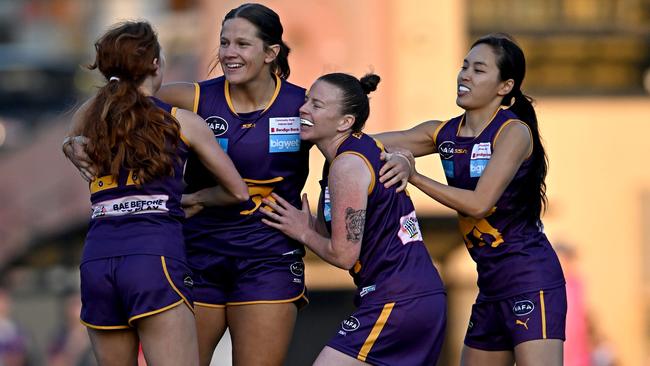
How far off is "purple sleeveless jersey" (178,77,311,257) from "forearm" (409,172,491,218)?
0.57 meters

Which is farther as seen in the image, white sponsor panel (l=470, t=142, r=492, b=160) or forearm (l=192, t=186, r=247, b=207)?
white sponsor panel (l=470, t=142, r=492, b=160)

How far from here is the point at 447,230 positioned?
553 inches

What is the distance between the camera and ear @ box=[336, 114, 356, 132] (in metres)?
5.83

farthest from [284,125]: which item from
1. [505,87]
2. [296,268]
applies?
[505,87]

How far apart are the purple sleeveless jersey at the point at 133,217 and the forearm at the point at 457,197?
109 centimetres

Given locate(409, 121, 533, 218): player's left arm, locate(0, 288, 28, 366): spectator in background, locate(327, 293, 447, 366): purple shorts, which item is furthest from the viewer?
locate(0, 288, 28, 366): spectator in background

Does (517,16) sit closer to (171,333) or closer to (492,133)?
(492,133)

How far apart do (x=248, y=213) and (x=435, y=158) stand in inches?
367

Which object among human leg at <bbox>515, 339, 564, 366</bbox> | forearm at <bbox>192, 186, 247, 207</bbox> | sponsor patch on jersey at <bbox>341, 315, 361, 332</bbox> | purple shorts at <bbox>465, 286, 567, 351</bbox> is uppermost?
forearm at <bbox>192, 186, 247, 207</bbox>

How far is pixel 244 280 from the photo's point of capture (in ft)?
20.1

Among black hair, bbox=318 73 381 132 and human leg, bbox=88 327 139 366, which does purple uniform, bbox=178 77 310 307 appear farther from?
human leg, bbox=88 327 139 366

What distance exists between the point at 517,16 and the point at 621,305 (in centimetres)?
370

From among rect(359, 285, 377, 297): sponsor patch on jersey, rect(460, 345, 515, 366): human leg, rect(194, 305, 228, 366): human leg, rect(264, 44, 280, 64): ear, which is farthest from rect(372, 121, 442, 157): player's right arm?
rect(194, 305, 228, 366): human leg

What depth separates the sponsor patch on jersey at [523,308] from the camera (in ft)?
19.8
